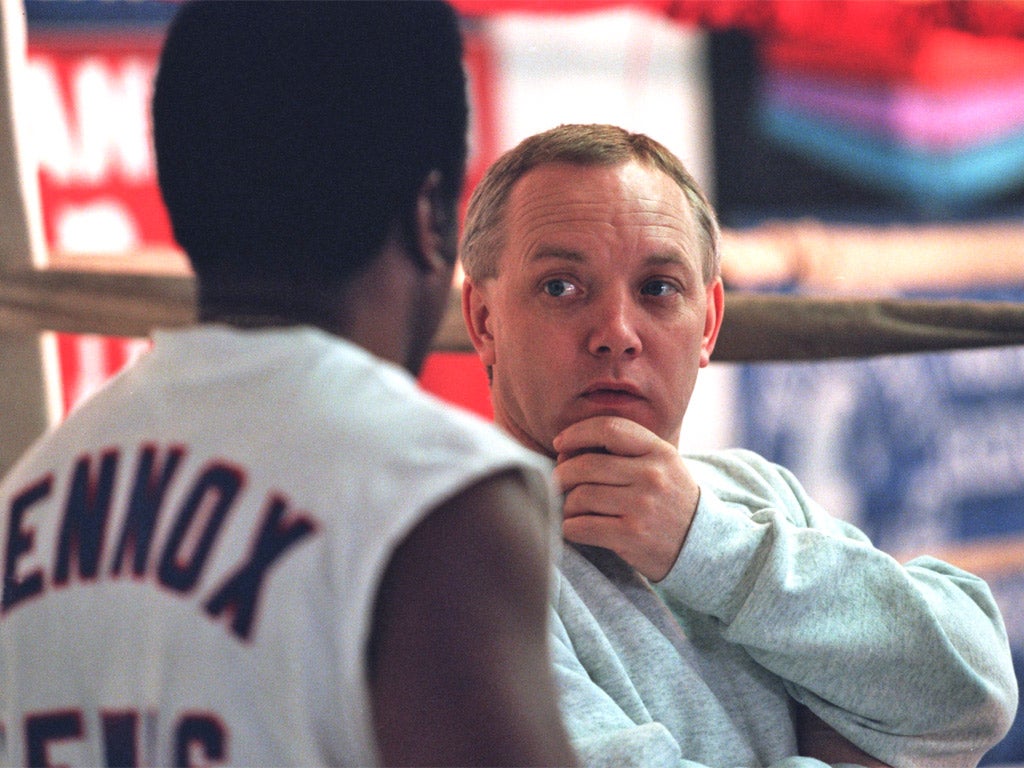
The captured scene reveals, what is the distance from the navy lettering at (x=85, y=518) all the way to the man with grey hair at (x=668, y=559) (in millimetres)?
560

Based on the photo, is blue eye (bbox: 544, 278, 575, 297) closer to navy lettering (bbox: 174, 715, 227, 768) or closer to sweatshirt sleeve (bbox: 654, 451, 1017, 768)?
sweatshirt sleeve (bbox: 654, 451, 1017, 768)

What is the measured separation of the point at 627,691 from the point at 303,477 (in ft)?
2.12

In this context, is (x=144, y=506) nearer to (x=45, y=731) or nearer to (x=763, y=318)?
(x=45, y=731)

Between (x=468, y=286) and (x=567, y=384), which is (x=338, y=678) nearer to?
(x=567, y=384)

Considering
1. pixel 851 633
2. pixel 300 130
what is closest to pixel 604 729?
pixel 851 633

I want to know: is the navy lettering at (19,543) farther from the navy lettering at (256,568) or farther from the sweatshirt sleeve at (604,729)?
the sweatshirt sleeve at (604,729)

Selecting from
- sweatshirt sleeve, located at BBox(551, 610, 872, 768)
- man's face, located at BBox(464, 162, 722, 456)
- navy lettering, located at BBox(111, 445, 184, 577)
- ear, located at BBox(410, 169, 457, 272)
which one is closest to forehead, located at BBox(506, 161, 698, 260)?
man's face, located at BBox(464, 162, 722, 456)

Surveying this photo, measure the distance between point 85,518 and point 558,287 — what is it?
0.74m

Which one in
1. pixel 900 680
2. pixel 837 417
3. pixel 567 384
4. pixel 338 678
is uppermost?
pixel 338 678

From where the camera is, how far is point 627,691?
128cm

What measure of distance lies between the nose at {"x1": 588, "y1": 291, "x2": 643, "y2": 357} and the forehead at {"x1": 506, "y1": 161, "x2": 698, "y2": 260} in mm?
71

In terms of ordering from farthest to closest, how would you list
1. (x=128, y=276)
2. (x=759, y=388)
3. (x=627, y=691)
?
1. (x=759, y=388)
2. (x=128, y=276)
3. (x=627, y=691)

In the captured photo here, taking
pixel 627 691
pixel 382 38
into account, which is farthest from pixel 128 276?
pixel 382 38

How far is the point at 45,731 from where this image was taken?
78 cm
